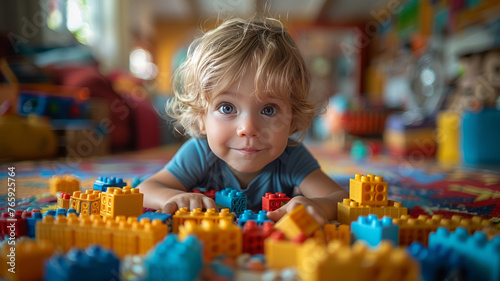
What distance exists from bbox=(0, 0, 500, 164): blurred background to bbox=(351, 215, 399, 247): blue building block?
0.47m

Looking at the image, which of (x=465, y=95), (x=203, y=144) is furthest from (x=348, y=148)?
(x=203, y=144)

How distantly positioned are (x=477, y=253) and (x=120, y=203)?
515 millimetres

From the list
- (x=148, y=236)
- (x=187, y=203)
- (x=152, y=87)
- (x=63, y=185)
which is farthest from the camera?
(x=152, y=87)

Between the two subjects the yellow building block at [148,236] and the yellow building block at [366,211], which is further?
the yellow building block at [366,211]

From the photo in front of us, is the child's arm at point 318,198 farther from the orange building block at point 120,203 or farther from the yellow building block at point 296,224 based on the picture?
the orange building block at point 120,203

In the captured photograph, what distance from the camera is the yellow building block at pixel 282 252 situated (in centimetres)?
41

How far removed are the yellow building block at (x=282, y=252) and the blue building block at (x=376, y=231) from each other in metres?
0.13

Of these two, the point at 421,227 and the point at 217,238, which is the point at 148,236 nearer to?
the point at 217,238

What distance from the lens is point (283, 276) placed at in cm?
39

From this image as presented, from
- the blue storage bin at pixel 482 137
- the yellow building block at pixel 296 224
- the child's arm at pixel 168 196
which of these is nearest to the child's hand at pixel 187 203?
the child's arm at pixel 168 196

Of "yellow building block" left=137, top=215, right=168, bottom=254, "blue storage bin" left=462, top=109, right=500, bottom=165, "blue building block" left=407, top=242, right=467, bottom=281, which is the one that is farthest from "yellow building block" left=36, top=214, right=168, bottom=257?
"blue storage bin" left=462, top=109, right=500, bottom=165

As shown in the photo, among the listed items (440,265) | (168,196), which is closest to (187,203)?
(168,196)

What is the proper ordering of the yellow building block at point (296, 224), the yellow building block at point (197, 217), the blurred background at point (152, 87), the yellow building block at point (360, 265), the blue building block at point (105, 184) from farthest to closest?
the blurred background at point (152, 87) → the blue building block at point (105, 184) → the yellow building block at point (197, 217) → the yellow building block at point (296, 224) → the yellow building block at point (360, 265)

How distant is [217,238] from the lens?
48 cm
